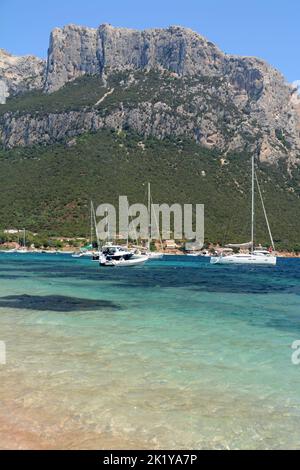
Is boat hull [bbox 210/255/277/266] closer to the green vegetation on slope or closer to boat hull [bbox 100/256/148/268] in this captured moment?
boat hull [bbox 100/256/148/268]

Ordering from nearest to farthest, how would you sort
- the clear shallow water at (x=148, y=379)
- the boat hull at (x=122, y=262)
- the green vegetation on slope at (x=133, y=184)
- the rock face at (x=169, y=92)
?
the clear shallow water at (x=148, y=379) < the boat hull at (x=122, y=262) < the green vegetation on slope at (x=133, y=184) < the rock face at (x=169, y=92)

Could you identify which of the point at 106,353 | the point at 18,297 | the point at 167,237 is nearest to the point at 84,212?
the point at 167,237

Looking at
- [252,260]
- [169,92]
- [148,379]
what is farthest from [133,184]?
[148,379]

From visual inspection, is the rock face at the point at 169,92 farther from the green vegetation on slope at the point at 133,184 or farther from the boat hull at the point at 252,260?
the boat hull at the point at 252,260

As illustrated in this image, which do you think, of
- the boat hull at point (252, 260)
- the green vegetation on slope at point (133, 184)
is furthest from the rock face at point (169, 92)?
the boat hull at point (252, 260)

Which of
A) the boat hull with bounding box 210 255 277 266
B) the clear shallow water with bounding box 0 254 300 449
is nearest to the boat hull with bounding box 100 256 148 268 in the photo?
the boat hull with bounding box 210 255 277 266

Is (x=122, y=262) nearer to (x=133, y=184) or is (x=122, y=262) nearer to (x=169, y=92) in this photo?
(x=133, y=184)
